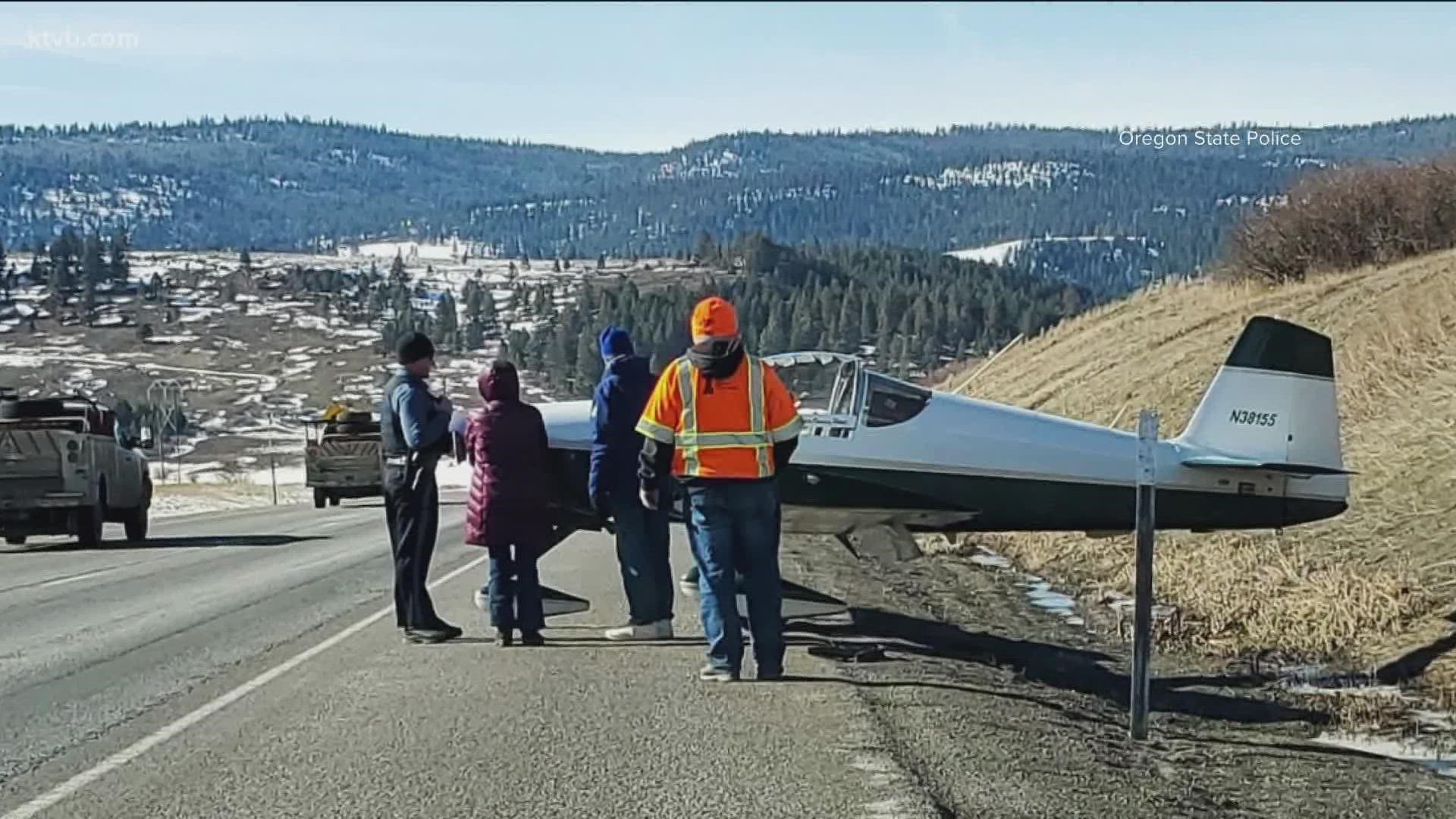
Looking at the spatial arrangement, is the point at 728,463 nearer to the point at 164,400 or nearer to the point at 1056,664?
the point at 1056,664

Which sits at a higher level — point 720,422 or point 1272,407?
point 720,422

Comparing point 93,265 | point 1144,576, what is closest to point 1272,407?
point 1144,576

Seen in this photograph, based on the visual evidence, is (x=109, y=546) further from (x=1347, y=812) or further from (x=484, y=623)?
(x=1347, y=812)

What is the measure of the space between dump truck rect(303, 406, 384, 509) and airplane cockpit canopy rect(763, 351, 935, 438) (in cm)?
2945

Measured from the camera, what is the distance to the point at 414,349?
11266mm

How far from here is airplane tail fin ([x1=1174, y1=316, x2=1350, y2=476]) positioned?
11781 mm

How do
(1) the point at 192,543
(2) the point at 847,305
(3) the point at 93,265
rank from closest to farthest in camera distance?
(1) the point at 192,543 < (2) the point at 847,305 < (3) the point at 93,265

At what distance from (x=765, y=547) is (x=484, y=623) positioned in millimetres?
3584

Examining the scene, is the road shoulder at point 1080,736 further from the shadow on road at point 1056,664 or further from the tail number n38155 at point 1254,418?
the tail number n38155 at point 1254,418

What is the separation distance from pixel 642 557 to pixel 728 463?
6.13ft

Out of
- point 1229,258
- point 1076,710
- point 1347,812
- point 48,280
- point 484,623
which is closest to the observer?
point 1347,812

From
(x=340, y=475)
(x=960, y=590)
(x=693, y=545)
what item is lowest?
(x=340, y=475)

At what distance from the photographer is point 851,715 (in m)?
8.20

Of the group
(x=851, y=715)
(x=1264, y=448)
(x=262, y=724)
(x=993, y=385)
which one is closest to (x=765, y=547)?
(x=851, y=715)
